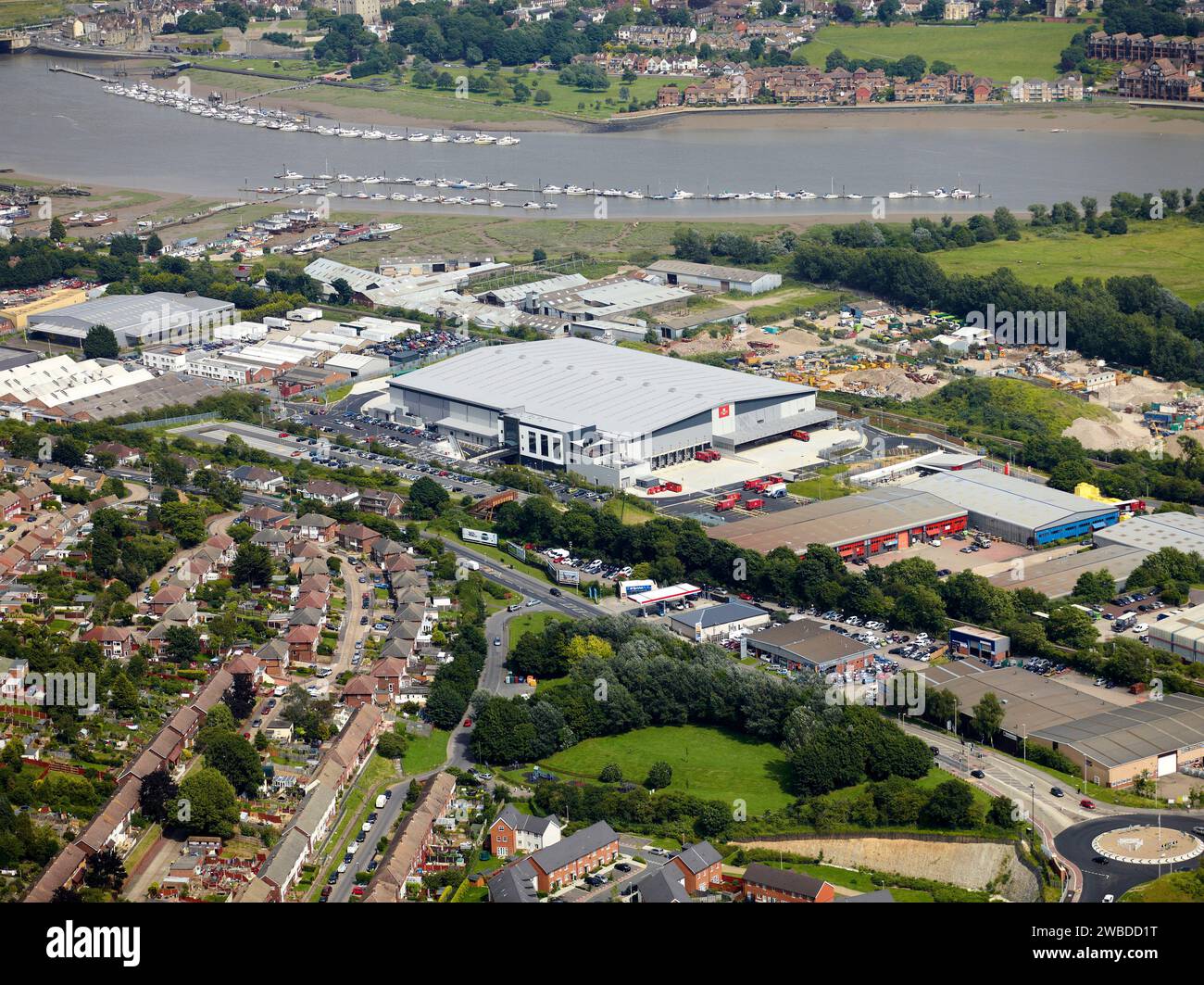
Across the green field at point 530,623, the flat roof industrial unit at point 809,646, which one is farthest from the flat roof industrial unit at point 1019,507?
the green field at point 530,623

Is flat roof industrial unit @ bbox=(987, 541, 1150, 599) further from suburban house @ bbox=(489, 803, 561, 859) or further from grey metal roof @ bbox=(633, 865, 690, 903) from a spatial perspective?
grey metal roof @ bbox=(633, 865, 690, 903)

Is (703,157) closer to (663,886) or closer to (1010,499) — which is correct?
(1010,499)

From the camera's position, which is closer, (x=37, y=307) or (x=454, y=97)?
(x=37, y=307)

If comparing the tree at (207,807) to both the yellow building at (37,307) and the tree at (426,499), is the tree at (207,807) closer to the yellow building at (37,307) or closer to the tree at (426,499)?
the tree at (426,499)

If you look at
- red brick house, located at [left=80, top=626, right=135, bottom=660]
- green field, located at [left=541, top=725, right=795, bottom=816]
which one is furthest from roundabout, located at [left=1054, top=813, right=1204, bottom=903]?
red brick house, located at [left=80, top=626, right=135, bottom=660]

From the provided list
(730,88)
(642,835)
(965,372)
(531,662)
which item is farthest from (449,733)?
(730,88)

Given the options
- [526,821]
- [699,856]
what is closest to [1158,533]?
[699,856]
